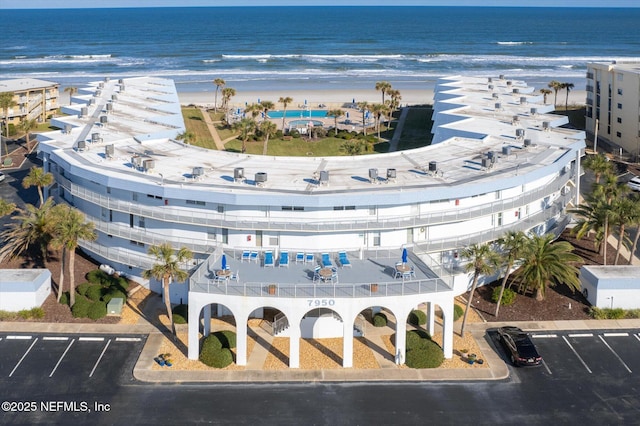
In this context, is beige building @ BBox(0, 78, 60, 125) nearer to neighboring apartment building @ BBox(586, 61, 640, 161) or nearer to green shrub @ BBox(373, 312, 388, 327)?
green shrub @ BBox(373, 312, 388, 327)

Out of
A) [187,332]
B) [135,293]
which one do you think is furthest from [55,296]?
[187,332]

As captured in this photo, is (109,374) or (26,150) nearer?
(109,374)

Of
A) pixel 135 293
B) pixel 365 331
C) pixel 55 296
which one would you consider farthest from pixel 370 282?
pixel 55 296

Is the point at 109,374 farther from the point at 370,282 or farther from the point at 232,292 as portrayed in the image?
the point at 370,282

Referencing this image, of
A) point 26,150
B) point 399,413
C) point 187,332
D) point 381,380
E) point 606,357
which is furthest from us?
point 26,150

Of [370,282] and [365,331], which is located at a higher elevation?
[370,282]

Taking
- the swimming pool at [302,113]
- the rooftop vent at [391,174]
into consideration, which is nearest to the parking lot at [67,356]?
the rooftop vent at [391,174]

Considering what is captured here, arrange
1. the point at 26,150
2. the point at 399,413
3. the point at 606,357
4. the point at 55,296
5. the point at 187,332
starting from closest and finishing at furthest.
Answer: the point at 399,413 → the point at 606,357 → the point at 187,332 → the point at 55,296 → the point at 26,150
